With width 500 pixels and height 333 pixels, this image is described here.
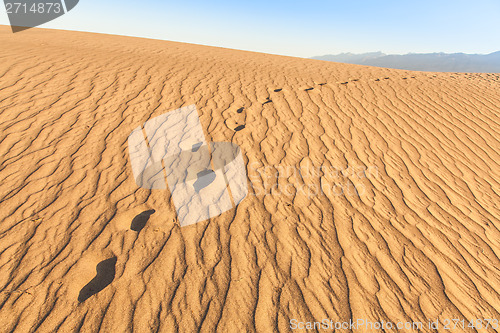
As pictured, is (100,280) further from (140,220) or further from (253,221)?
(253,221)

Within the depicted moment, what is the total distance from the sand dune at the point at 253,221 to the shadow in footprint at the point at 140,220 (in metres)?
0.01

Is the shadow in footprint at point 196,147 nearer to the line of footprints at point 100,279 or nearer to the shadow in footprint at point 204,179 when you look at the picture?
the shadow in footprint at point 204,179

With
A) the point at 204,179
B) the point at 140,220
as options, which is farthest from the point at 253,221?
the point at 140,220

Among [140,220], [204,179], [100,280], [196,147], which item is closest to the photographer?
[100,280]

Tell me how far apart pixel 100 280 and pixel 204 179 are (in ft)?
5.26

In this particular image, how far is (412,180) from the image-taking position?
3.60 m

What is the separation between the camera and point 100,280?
6.97 feet

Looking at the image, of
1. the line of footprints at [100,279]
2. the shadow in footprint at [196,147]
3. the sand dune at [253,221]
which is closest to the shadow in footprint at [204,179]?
the sand dune at [253,221]

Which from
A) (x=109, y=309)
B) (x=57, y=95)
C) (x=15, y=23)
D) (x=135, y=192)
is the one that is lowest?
(x=109, y=309)

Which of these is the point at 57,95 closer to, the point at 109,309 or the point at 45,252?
the point at 45,252

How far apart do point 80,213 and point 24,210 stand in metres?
0.57

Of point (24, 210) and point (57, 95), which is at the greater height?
point (57, 95)

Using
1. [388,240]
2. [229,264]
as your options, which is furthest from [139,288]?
[388,240]

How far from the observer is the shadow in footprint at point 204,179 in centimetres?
324
